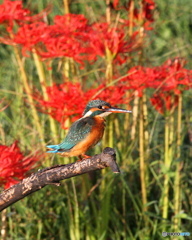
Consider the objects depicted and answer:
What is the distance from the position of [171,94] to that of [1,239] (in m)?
1.39

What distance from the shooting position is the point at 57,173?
2465mm

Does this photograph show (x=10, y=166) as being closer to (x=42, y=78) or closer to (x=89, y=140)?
(x=89, y=140)

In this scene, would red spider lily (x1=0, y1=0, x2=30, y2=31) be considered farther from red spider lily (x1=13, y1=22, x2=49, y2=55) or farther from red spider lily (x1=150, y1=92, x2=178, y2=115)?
red spider lily (x1=150, y1=92, x2=178, y2=115)

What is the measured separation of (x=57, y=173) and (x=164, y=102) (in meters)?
1.43

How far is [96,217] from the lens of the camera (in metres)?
3.79

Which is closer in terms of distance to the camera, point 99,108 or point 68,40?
point 99,108

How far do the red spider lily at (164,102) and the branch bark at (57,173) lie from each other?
1.32 meters

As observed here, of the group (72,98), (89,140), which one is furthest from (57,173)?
(72,98)

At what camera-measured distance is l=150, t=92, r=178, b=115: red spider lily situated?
366cm

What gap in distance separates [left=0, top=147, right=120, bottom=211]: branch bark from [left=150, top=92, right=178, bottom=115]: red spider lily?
51.9 inches

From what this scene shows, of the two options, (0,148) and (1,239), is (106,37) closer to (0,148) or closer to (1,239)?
(0,148)

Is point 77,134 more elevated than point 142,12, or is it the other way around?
point 142,12

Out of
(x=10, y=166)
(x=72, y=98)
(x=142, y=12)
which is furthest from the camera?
(x=142, y=12)

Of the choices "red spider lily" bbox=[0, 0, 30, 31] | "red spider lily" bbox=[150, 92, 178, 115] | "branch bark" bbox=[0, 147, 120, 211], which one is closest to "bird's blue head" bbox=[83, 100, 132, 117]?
"branch bark" bbox=[0, 147, 120, 211]
